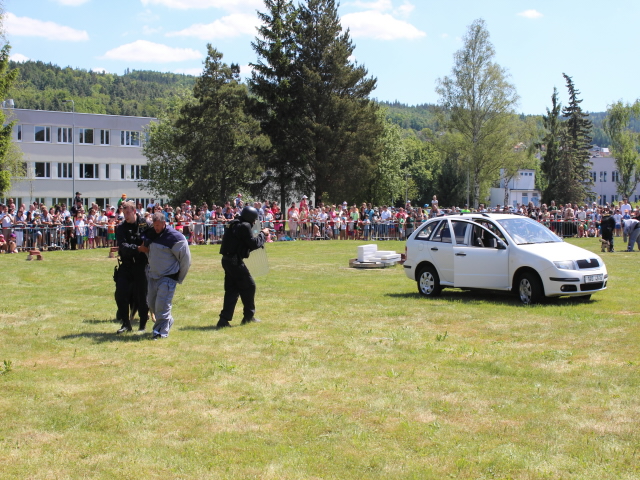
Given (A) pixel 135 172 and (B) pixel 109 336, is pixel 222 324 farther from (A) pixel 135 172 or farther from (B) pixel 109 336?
(A) pixel 135 172

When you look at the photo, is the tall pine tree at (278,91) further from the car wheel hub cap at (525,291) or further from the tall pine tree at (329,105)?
the car wheel hub cap at (525,291)

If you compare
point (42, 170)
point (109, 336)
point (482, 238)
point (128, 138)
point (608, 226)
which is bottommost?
point (109, 336)

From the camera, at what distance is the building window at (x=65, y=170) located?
2958 inches

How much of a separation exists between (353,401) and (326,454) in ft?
4.75

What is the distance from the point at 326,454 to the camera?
5.42 meters

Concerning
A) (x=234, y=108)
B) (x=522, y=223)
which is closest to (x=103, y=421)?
(x=522, y=223)

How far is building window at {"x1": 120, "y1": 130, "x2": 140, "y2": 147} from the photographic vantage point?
259 feet

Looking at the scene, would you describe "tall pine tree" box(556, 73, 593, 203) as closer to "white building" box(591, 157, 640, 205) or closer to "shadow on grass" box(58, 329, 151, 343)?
"white building" box(591, 157, 640, 205)

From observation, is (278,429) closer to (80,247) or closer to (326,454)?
(326,454)

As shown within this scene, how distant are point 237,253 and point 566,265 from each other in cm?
618

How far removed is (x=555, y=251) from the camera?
1313cm

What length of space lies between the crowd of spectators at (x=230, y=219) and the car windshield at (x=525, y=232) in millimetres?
12902

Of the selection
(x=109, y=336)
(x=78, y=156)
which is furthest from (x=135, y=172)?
(x=109, y=336)

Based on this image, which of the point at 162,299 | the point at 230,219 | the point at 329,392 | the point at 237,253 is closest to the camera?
the point at 329,392
